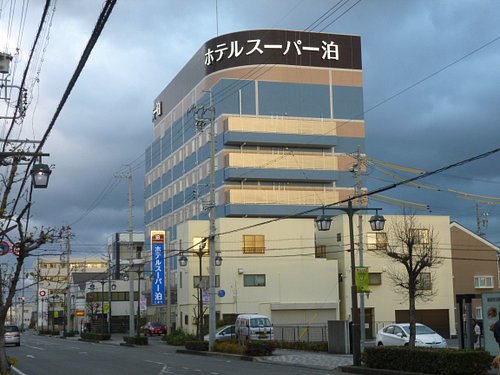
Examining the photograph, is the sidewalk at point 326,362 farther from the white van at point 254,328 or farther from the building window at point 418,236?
the building window at point 418,236

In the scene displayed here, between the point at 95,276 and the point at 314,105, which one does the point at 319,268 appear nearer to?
the point at 314,105

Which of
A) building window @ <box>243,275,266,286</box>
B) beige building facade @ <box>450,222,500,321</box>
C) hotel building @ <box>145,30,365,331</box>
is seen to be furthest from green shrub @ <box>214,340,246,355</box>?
hotel building @ <box>145,30,365,331</box>

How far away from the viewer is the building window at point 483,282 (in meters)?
66.1

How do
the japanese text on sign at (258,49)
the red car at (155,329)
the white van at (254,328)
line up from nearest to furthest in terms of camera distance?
the white van at (254,328)
the red car at (155,329)
the japanese text on sign at (258,49)

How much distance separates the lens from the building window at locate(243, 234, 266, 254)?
6331cm

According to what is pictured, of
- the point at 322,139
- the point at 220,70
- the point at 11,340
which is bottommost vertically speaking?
the point at 11,340

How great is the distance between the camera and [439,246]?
62938mm

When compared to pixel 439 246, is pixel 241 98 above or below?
above

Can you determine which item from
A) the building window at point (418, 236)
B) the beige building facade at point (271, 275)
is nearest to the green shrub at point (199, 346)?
the building window at point (418, 236)

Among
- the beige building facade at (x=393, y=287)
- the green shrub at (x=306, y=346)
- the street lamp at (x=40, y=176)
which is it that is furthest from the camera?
the beige building facade at (x=393, y=287)

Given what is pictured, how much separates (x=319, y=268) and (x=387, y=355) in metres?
39.9

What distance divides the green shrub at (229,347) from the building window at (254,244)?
72.9ft

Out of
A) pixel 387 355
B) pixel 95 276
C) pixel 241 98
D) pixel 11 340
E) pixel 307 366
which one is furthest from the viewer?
pixel 95 276

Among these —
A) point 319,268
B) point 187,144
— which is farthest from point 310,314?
point 187,144
